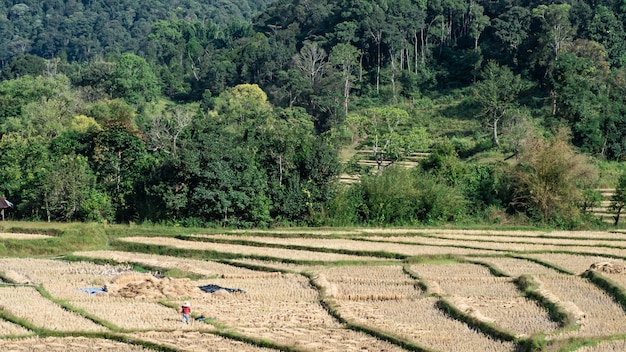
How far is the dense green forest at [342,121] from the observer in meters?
39.2

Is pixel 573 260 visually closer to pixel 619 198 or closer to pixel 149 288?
pixel 619 198

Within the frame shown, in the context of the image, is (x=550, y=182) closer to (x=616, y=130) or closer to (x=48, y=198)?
(x=616, y=130)

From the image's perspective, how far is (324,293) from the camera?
73.1ft

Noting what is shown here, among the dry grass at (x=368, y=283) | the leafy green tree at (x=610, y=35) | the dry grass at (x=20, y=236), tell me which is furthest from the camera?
the leafy green tree at (x=610, y=35)

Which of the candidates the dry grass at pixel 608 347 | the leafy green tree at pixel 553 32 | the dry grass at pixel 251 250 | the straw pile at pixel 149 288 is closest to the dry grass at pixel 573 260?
the dry grass at pixel 251 250

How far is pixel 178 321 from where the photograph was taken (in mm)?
18703

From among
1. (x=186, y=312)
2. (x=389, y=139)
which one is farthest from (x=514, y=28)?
(x=186, y=312)

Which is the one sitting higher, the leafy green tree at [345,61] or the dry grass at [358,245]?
the leafy green tree at [345,61]

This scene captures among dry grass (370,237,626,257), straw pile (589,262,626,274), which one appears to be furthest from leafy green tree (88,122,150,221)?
straw pile (589,262,626,274)

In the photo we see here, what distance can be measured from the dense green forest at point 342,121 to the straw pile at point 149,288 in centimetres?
1457

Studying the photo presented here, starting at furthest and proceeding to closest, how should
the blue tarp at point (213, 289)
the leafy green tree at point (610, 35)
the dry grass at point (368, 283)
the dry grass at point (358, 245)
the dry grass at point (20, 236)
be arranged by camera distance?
1. the leafy green tree at point (610, 35)
2. the dry grass at point (20, 236)
3. the dry grass at point (358, 245)
4. the blue tarp at point (213, 289)
5. the dry grass at point (368, 283)

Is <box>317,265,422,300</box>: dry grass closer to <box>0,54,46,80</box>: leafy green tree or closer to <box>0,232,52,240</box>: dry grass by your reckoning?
<box>0,232,52,240</box>: dry grass

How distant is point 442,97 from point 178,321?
5120 centimetres

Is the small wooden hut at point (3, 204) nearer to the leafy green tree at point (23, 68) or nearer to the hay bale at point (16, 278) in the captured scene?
the hay bale at point (16, 278)
